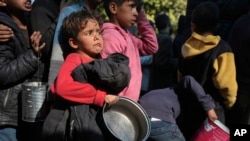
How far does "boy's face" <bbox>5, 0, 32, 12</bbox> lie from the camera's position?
2.87 metres

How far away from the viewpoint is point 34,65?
280cm

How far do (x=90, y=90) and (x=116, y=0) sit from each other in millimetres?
739

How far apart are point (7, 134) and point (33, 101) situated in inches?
12.7

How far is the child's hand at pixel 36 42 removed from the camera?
2781 mm

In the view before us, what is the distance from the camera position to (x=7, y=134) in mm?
2859

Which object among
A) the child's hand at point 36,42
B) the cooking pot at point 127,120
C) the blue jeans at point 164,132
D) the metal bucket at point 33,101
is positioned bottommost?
the blue jeans at point 164,132

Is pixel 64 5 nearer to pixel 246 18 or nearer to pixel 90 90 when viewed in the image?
pixel 90 90

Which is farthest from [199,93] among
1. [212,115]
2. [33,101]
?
[33,101]

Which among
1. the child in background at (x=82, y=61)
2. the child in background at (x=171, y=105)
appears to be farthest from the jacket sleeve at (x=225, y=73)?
the child in background at (x=82, y=61)

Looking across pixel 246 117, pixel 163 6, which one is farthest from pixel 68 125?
pixel 163 6

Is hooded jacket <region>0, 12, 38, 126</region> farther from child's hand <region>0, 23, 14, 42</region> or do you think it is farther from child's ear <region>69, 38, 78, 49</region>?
child's ear <region>69, 38, 78, 49</region>

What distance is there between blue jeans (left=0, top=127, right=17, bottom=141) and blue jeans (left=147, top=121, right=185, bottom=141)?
0.92 meters

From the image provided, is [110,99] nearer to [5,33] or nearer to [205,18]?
[5,33]

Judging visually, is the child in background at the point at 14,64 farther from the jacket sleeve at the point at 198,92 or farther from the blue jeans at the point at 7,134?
the jacket sleeve at the point at 198,92
